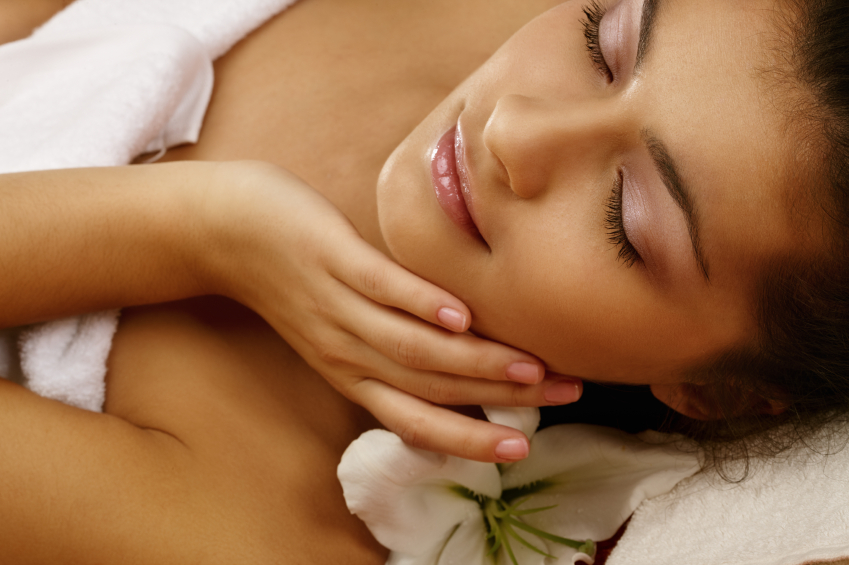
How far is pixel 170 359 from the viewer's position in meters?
1.06

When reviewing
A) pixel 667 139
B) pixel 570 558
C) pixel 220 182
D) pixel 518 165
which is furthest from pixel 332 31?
pixel 570 558

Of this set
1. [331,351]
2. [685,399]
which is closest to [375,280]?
[331,351]

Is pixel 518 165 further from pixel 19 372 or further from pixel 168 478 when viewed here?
pixel 19 372

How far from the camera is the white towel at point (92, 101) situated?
3.41 ft

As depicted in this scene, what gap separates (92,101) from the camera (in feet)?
3.91

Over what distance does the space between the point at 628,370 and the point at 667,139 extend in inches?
13.3

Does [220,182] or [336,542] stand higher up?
[220,182]

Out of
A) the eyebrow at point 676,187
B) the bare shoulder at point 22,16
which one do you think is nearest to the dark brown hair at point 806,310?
the eyebrow at point 676,187

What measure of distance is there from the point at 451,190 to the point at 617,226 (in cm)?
24

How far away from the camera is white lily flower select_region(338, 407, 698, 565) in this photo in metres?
0.96

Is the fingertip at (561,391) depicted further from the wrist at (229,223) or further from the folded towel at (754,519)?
the wrist at (229,223)

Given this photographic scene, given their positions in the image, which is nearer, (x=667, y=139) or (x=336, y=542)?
(x=667, y=139)

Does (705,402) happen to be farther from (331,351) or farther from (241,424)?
(241,424)

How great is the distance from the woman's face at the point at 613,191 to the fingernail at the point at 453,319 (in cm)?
4
